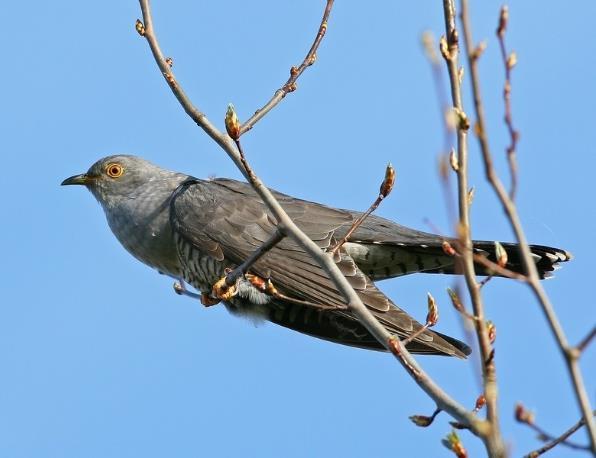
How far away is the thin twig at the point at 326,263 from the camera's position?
2598mm

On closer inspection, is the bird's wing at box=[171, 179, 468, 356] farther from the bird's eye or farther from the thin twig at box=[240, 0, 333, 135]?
the thin twig at box=[240, 0, 333, 135]

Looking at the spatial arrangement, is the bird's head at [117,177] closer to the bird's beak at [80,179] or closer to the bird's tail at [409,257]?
the bird's beak at [80,179]

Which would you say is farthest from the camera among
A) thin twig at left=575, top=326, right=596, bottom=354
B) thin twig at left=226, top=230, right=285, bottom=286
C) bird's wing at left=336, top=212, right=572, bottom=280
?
bird's wing at left=336, top=212, right=572, bottom=280

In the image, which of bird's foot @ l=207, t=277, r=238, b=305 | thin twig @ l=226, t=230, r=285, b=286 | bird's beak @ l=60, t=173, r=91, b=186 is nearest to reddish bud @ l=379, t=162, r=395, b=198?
thin twig @ l=226, t=230, r=285, b=286

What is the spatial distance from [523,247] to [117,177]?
5.31 meters

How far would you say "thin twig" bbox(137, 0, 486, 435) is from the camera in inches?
102

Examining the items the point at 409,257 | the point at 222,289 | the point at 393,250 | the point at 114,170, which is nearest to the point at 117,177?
the point at 114,170

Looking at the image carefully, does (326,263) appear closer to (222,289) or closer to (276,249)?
(222,289)

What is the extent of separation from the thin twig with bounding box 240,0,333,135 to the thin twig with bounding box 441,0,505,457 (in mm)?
1169

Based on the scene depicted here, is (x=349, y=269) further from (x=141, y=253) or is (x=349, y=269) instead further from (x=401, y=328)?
(x=141, y=253)

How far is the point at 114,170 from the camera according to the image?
696cm

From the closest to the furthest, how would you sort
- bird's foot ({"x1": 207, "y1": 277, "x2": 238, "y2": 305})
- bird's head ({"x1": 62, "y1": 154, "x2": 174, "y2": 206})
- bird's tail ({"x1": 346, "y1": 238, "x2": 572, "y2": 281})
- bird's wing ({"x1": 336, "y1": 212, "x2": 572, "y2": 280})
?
bird's foot ({"x1": 207, "y1": 277, "x2": 238, "y2": 305}), bird's tail ({"x1": 346, "y1": 238, "x2": 572, "y2": 281}), bird's wing ({"x1": 336, "y1": 212, "x2": 572, "y2": 280}), bird's head ({"x1": 62, "y1": 154, "x2": 174, "y2": 206})

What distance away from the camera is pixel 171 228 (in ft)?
20.4

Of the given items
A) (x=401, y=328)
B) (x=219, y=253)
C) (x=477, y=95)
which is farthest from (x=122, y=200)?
(x=477, y=95)
